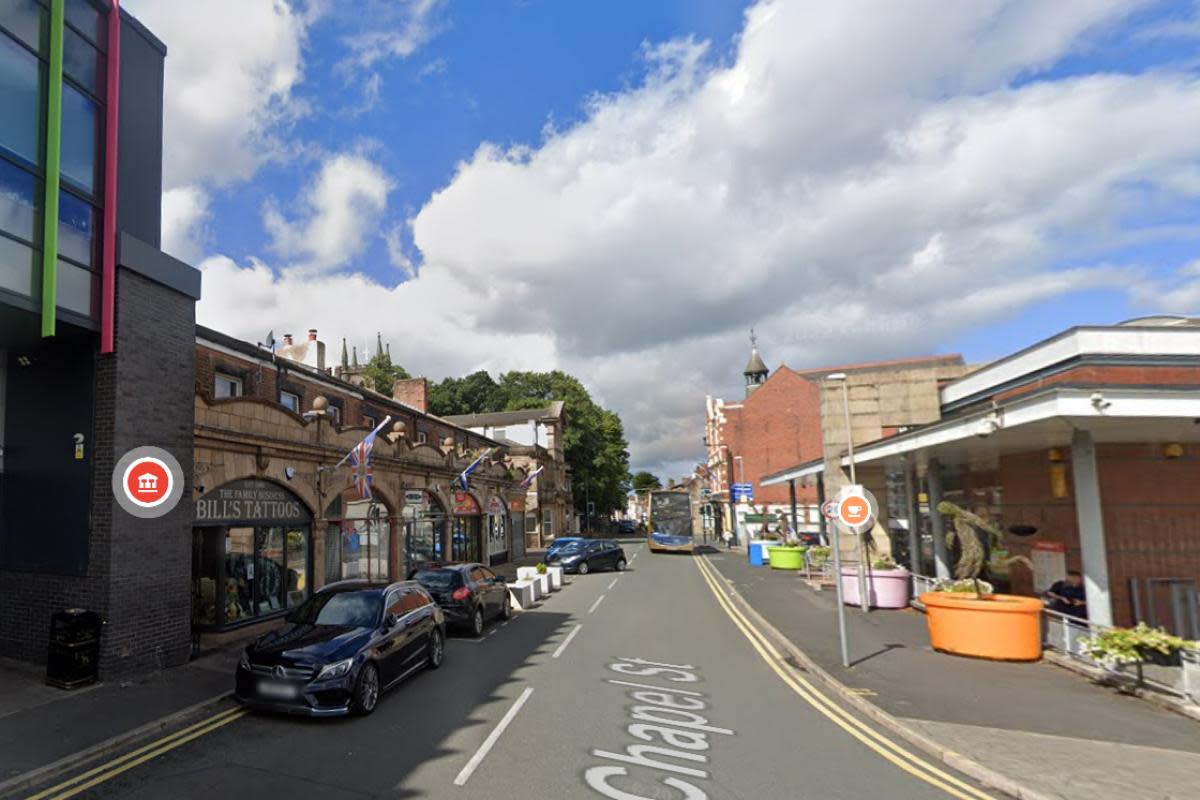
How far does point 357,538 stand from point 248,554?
4910 mm

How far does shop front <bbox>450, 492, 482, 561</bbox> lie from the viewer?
27172mm

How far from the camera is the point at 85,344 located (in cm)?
1059

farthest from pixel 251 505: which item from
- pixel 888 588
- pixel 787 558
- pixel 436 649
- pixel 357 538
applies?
pixel 787 558

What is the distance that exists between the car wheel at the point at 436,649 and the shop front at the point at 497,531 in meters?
20.1

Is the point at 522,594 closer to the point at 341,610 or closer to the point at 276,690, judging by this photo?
the point at 341,610

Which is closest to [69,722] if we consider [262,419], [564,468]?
[262,419]

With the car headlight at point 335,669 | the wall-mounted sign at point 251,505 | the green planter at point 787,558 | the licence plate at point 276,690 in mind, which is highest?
the wall-mounted sign at point 251,505

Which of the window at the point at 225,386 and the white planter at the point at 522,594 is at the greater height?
the window at the point at 225,386

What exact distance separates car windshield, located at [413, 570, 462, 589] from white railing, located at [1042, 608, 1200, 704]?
38.0 feet

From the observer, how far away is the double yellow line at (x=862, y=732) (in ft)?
20.9

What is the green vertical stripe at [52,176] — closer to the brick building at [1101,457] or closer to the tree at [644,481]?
the brick building at [1101,457]

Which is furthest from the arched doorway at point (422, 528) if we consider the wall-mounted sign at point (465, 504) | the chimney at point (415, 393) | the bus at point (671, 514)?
the bus at point (671, 514)

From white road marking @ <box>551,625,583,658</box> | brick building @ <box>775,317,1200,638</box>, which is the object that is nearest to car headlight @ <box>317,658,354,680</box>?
white road marking @ <box>551,625,583,658</box>

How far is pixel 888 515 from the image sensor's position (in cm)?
2186
